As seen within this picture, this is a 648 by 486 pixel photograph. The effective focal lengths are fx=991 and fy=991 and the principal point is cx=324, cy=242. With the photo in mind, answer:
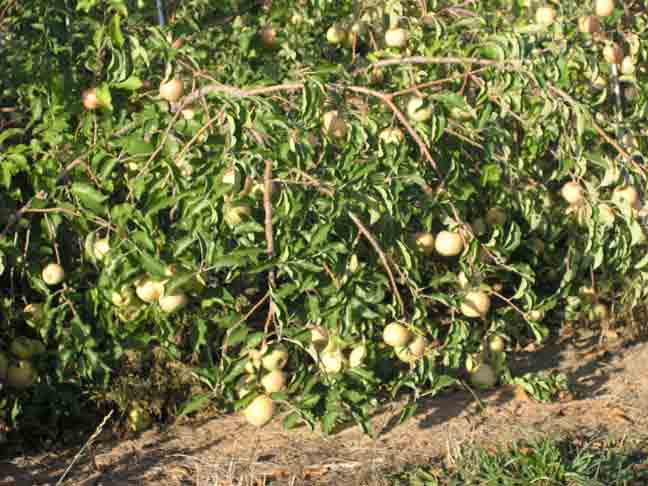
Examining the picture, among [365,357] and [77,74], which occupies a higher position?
[77,74]

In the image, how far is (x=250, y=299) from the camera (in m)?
4.70

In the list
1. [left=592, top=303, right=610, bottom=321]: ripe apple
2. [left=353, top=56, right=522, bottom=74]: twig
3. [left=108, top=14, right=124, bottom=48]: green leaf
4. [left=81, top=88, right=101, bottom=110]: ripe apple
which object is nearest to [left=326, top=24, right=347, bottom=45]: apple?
[left=353, top=56, right=522, bottom=74]: twig

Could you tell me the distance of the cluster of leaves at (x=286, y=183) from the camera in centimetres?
312

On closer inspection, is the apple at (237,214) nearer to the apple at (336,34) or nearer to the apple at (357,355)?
Result: the apple at (357,355)

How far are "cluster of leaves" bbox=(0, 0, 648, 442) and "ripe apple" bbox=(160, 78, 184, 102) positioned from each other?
4 centimetres

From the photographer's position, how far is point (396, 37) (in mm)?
4020

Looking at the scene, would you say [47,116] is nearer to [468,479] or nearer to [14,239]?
[14,239]

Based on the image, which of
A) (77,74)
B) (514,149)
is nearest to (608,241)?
(514,149)

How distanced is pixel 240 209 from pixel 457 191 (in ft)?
2.96

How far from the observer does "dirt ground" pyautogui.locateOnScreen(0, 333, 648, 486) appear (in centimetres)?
335

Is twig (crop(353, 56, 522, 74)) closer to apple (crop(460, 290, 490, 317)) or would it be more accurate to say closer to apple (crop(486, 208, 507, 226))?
apple (crop(486, 208, 507, 226))

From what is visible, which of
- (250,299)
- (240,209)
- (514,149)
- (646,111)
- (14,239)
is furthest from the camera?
(250,299)

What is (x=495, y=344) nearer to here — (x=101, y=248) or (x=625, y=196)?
(x=625, y=196)

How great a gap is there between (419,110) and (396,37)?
65cm
